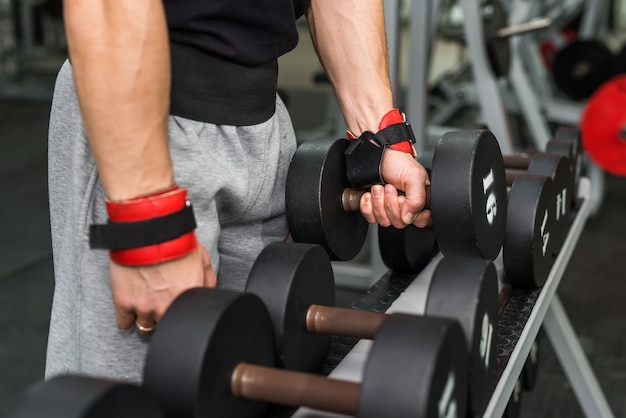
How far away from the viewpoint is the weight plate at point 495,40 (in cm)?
210

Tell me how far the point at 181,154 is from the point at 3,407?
45.7 inches

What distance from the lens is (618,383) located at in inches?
70.9

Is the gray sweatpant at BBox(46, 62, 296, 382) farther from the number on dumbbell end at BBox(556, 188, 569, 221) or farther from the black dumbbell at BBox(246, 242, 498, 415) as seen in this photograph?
the number on dumbbell end at BBox(556, 188, 569, 221)

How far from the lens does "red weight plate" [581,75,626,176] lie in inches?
103

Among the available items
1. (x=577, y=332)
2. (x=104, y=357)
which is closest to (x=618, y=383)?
(x=577, y=332)

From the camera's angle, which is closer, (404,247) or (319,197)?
(319,197)

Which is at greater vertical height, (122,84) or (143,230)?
(122,84)

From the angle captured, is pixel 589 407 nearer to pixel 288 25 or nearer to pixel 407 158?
pixel 407 158

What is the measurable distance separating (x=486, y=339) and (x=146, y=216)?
0.31 metres

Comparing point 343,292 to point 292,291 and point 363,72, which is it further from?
point 292,291

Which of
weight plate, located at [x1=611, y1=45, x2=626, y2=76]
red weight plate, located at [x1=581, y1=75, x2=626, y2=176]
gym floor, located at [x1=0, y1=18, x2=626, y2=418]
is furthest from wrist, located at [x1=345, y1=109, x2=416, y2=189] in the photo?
weight plate, located at [x1=611, y1=45, x2=626, y2=76]

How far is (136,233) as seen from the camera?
63cm

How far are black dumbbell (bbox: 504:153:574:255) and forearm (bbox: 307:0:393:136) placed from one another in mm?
209

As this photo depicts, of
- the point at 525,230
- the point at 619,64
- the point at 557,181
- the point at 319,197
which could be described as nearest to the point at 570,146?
the point at 557,181
